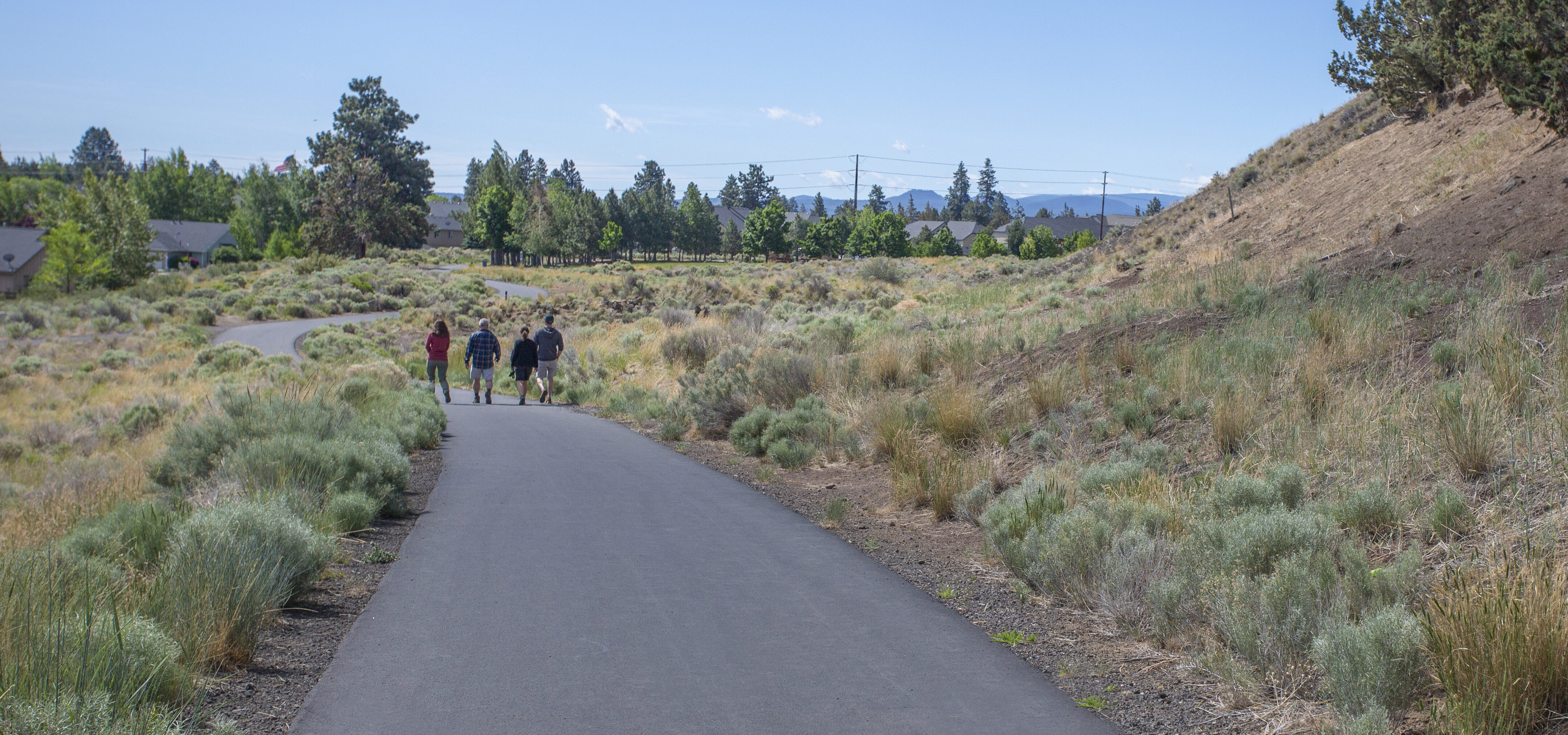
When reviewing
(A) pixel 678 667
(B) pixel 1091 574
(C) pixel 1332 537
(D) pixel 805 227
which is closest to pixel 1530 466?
(C) pixel 1332 537

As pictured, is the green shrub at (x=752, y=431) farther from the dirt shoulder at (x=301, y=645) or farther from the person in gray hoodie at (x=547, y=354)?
the person in gray hoodie at (x=547, y=354)

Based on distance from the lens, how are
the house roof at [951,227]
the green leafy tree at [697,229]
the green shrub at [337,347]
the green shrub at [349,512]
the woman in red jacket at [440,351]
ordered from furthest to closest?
the house roof at [951,227], the green leafy tree at [697,229], the green shrub at [337,347], the woman in red jacket at [440,351], the green shrub at [349,512]

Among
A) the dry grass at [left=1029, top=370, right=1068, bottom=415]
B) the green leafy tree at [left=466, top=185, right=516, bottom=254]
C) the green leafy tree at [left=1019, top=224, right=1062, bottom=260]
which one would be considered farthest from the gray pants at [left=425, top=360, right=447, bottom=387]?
the green leafy tree at [left=1019, top=224, right=1062, bottom=260]

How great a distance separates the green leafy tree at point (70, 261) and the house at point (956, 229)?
9066 centimetres

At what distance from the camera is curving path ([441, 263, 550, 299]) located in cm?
6078

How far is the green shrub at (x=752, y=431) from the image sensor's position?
13.3 metres

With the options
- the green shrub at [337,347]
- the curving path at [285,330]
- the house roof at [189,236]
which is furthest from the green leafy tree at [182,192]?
the green shrub at [337,347]

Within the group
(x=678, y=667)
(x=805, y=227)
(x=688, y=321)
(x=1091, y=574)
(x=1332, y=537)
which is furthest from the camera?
(x=805, y=227)

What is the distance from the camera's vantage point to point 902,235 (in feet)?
357

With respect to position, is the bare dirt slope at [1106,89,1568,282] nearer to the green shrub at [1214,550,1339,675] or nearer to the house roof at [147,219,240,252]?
the green shrub at [1214,550,1339,675]

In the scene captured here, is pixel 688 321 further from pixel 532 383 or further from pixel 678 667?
pixel 678 667

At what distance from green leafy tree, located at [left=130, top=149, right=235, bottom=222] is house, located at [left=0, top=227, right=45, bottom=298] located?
32834 mm

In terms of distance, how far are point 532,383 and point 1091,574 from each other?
21.0 meters

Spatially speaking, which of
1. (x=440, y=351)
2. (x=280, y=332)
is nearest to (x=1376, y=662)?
(x=440, y=351)
